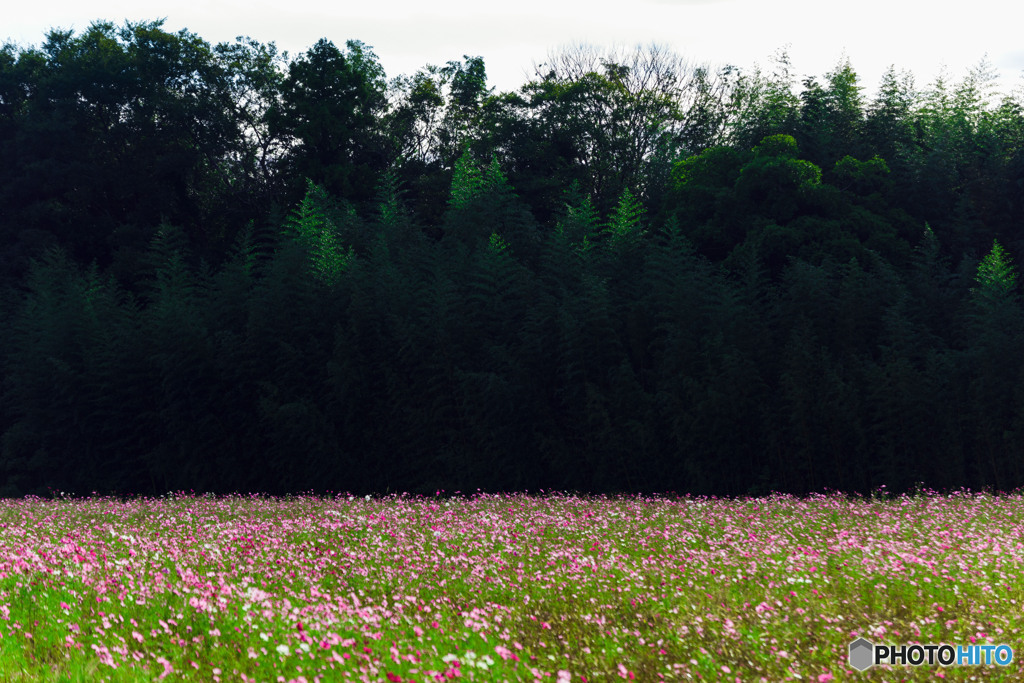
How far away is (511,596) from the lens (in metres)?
6.05

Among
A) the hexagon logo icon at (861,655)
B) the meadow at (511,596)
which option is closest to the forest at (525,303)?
the meadow at (511,596)

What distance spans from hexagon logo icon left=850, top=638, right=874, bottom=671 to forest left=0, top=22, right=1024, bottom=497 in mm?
7736

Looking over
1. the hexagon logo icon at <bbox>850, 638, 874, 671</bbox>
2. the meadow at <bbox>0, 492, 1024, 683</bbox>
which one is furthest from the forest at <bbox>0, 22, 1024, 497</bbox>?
the hexagon logo icon at <bbox>850, 638, 874, 671</bbox>

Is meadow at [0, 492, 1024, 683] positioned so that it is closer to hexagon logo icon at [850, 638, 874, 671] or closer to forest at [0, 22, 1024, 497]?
hexagon logo icon at [850, 638, 874, 671]

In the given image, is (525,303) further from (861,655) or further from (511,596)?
(861,655)

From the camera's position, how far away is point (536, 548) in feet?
24.8

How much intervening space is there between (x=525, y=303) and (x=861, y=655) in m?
10.1

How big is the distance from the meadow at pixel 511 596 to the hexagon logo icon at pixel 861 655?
63 mm

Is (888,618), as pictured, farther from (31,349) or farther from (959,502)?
(31,349)

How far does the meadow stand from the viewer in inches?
177

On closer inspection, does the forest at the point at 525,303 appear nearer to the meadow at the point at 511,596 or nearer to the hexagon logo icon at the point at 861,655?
the meadow at the point at 511,596

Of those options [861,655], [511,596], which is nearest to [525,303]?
[511,596]

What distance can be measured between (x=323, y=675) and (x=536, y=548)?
356cm

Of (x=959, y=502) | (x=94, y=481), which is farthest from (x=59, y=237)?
(x=959, y=502)
